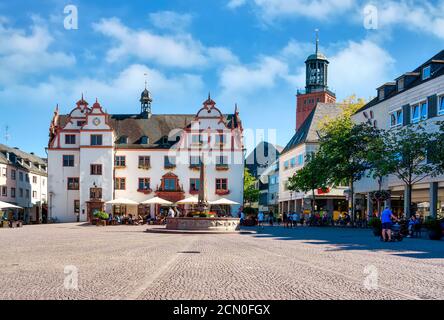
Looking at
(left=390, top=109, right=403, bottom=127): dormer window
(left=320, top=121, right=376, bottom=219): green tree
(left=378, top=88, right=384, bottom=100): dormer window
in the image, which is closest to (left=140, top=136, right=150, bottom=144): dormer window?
(left=320, top=121, right=376, bottom=219): green tree

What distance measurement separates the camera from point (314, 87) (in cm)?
11962

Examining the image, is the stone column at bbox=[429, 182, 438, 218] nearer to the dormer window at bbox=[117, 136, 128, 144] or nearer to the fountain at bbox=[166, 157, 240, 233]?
the fountain at bbox=[166, 157, 240, 233]

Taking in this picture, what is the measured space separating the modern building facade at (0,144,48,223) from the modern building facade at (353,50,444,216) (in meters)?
43.5

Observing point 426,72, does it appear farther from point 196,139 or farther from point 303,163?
point 196,139

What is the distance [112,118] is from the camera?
74500mm

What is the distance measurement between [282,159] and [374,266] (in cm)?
7299

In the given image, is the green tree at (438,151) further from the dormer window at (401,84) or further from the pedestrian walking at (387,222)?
the dormer window at (401,84)

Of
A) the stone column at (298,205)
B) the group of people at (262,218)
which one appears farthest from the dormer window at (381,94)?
the stone column at (298,205)

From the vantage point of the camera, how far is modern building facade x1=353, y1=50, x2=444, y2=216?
42.2 m

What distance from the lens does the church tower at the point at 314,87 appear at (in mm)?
117688

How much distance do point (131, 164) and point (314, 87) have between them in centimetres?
6065

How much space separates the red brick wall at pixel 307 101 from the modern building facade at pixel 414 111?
61411 mm
